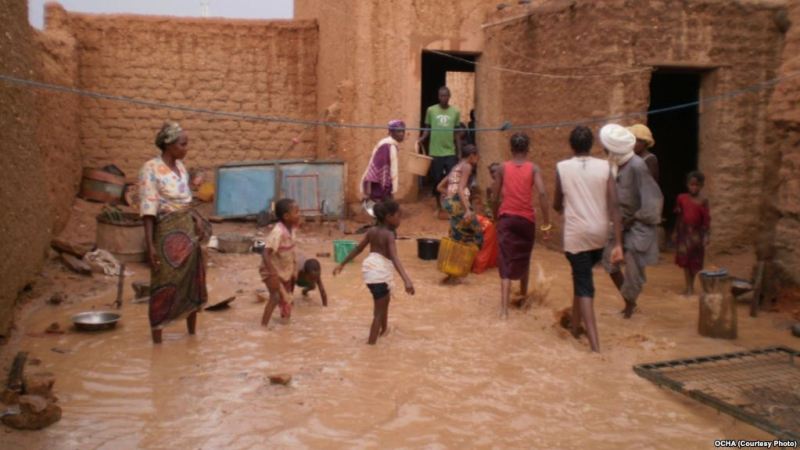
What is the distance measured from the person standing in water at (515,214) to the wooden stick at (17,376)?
3.66m

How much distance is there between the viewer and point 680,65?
8.89m

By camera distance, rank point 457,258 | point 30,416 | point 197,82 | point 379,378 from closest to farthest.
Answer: point 30,416, point 379,378, point 457,258, point 197,82

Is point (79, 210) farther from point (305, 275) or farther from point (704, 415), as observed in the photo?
point (704, 415)

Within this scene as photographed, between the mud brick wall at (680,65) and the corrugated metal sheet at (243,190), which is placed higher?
the mud brick wall at (680,65)

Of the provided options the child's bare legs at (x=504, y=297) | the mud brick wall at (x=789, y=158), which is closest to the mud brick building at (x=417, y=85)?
the mud brick wall at (x=789, y=158)

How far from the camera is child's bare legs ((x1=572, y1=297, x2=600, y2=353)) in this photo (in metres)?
5.32

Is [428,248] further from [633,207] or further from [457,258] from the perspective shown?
[633,207]

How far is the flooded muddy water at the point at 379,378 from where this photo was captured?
3830mm

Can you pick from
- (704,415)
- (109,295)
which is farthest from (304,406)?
(109,295)

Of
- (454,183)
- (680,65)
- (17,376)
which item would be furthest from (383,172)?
(17,376)

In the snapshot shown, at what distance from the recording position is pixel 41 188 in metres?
6.62

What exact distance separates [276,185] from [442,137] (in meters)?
2.56

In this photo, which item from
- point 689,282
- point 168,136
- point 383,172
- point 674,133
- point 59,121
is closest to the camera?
point 168,136

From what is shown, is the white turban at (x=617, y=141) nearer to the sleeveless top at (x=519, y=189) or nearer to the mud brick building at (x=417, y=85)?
the sleeveless top at (x=519, y=189)
